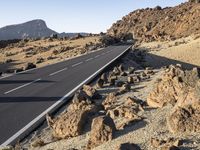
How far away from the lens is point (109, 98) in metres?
15.4

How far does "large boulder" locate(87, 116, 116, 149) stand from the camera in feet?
30.5

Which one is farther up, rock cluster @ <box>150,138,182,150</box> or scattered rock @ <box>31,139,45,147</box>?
rock cluster @ <box>150,138,182,150</box>

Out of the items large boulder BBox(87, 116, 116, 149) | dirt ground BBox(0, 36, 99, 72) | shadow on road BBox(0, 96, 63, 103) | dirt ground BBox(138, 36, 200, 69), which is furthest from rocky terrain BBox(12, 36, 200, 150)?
dirt ground BBox(0, 36, 99, 72)

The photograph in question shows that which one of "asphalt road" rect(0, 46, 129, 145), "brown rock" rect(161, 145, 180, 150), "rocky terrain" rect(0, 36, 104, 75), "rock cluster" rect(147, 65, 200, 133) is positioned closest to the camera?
"brown rock" rect(161, 145, 180, 150)

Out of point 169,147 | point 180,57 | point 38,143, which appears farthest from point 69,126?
point 180,57

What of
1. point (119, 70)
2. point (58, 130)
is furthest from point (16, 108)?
point (119, 70)

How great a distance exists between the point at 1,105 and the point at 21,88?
526 centimetres

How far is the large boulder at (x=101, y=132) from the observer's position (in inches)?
366

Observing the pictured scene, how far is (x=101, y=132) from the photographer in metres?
9.40

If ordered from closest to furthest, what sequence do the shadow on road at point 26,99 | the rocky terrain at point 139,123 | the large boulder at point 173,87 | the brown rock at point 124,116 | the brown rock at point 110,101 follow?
1. the rocky terrain at point 139,123
2. the brown rock at point 124,116
3. the large boulder at point 173,87
4. the brown rock at point 110,101
5. the shadow on road at point 26,99

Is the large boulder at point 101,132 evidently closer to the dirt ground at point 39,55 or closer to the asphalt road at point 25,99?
the asphalt road at point 25,99

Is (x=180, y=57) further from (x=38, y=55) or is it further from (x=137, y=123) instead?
(x=137, y=123)

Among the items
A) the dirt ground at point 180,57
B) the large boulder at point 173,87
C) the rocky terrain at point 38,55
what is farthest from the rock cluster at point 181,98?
the dirt ground at point 180,57

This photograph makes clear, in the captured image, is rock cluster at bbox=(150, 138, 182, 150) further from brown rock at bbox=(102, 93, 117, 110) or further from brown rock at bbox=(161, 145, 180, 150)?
brown rock at bbox=(102, 93, 117, 110)
